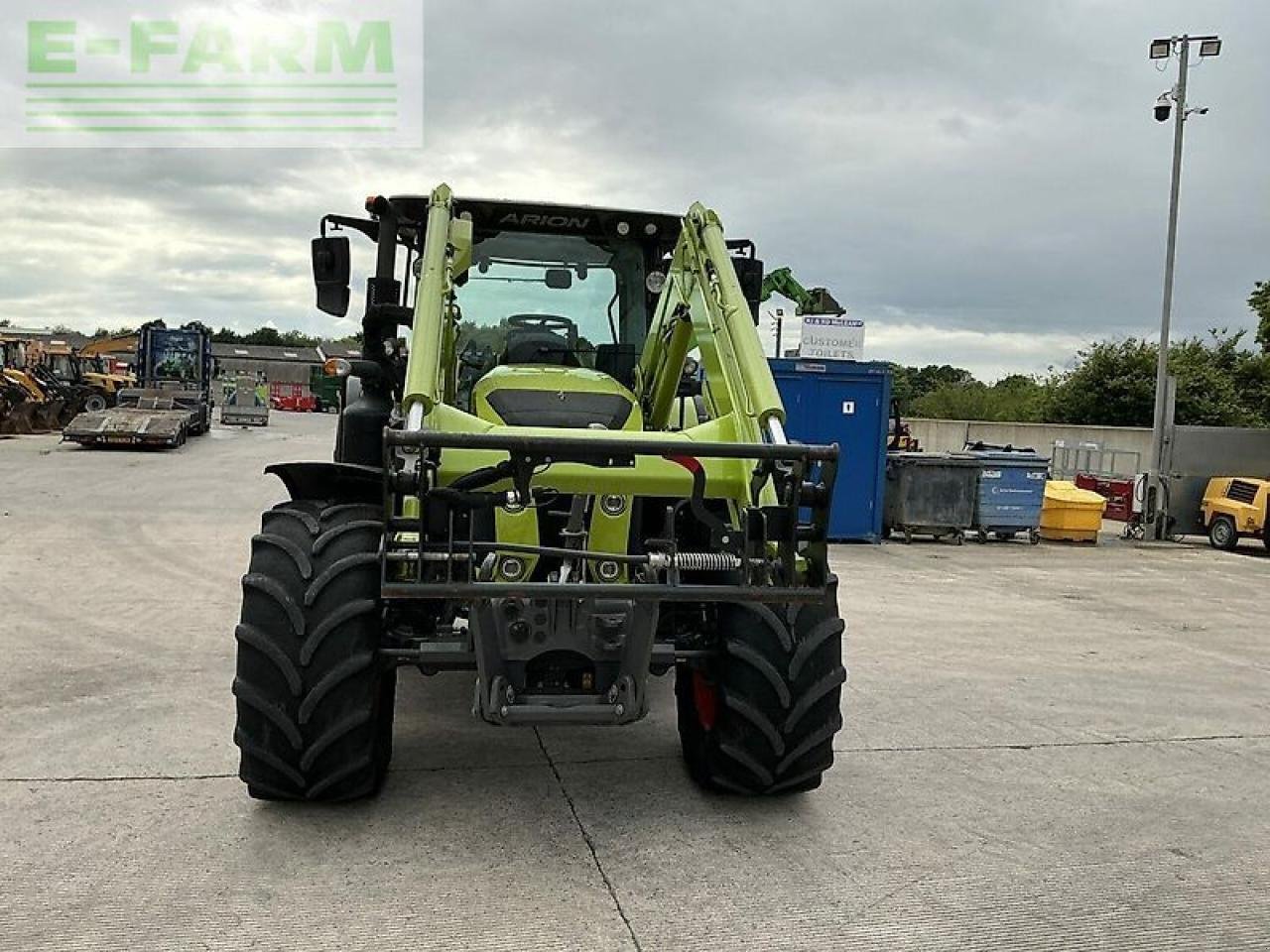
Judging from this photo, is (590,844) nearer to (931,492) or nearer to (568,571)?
(568,571)

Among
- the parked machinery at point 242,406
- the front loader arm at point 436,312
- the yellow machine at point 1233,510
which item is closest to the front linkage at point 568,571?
the front loader arm at point 436,312

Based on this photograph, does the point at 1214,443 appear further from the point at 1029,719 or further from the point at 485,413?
the point at 485,413

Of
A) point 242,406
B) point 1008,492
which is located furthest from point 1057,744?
point 242,406

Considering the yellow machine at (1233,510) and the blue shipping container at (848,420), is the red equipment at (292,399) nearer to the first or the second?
the blue shipping container at (848,420)

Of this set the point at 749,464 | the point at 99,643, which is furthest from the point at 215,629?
the point at 749,464

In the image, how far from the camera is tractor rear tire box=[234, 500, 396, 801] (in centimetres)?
382

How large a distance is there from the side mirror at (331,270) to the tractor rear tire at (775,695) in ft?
7.50

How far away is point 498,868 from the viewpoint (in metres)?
3.68

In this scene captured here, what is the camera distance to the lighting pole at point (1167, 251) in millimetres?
16625

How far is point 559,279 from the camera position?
18.5 feet

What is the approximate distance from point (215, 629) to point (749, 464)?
4532 mm

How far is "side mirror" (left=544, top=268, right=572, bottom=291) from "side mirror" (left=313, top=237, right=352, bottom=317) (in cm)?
101

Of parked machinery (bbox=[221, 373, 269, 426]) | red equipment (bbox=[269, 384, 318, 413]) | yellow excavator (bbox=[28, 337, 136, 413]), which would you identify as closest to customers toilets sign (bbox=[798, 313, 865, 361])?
yellow excavator (bbox=[28, 337, 136, 413])

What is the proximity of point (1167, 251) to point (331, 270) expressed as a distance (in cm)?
1559
